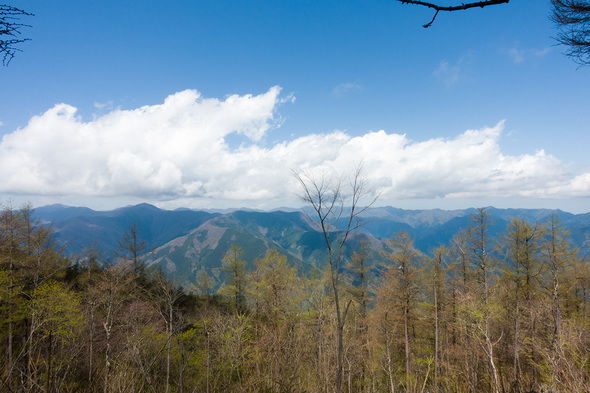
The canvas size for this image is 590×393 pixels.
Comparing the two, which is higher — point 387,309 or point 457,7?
point 457,7

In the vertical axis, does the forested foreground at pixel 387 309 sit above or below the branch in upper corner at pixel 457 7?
below

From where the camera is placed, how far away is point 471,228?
57.9 ft

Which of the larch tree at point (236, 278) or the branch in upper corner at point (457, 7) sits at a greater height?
the branch in upper corner at point (457, 7)

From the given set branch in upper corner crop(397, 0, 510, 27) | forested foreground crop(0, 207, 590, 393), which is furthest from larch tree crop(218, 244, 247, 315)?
branch in upper corner crop(397, 0, 510, 27)

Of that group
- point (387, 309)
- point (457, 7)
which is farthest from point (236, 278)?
point (457, 7)

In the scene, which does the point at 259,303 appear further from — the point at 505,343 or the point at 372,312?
the point at 505,343

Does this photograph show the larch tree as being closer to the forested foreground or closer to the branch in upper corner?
the forested foreground

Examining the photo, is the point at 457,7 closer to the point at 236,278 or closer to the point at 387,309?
the point at 387,309

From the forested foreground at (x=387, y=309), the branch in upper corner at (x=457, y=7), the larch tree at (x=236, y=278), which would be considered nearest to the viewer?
the branch in upper corner at (x=457, y=7)

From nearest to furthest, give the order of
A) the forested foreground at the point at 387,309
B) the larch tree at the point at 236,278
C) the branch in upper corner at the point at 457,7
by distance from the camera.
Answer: the branch in upper corner at the point at 457,7 < the forested foreground at the point at 387,309 < the larch tree at the point at 236,278

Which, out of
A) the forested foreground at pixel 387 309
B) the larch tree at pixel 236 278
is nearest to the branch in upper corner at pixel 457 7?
the forested foreground at pixel 387 309

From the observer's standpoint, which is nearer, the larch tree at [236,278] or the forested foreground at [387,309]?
the forested foreground at [387,309]

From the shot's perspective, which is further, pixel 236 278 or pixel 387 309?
pixel 236 278

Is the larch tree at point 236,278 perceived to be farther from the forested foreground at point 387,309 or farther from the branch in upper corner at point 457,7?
the branch in upper corner at point 457,7
